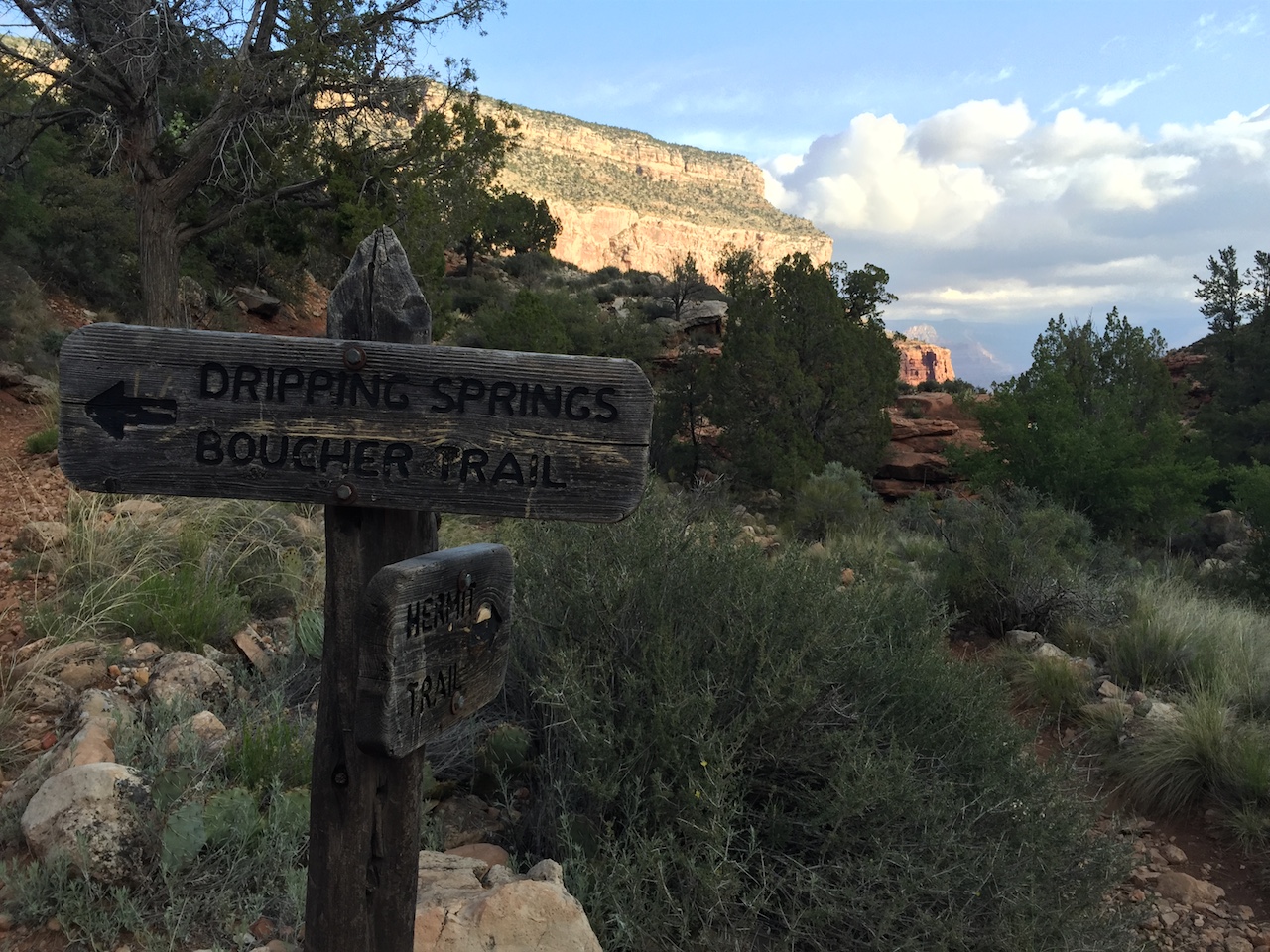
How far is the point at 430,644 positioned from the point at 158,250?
38.8 ft

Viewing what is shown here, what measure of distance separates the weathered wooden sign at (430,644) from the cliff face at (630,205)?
63305 millimetres

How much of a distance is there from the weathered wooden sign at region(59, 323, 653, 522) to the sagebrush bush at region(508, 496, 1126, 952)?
115 cm

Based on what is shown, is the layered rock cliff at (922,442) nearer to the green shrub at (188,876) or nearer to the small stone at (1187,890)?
the small stone at (1187,890)

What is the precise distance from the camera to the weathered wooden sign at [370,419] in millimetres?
1727

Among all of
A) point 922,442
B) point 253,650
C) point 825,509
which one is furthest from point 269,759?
point 922,442

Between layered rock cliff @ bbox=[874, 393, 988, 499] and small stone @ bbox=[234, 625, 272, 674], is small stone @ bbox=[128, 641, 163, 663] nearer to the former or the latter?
small stone @ bbox=[234, 625, 272, 674]

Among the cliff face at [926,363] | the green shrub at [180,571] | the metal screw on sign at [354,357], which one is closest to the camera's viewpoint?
the metal screw on sign at [354,357]

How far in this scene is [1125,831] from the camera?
4.37 m

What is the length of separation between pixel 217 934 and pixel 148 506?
3.98m

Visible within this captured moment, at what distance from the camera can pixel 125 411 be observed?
69.1 inches

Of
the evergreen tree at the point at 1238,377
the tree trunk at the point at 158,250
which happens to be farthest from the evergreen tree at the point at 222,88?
the evergreen tree at the point at 1238,377

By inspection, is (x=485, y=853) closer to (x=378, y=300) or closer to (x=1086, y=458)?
(x=378, y=300)

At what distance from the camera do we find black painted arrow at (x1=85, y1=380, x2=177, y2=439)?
175cm

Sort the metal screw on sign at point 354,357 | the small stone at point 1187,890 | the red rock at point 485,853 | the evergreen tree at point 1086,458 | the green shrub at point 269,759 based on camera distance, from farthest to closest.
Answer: the evergreen tree at point 1086,458 < the small stone at point 1187,890 < the green shrub at point 269,759 < the red rock at point 485,853 < the metal screw on sign at point 354,357
